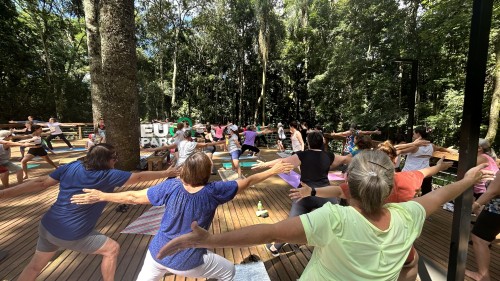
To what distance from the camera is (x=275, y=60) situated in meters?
28.6

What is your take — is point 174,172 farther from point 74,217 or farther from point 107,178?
point 74,217

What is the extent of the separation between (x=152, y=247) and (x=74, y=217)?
0.89 meters

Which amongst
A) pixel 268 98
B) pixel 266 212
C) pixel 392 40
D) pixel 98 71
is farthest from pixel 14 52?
pixel 392 40

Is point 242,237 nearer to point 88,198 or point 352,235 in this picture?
point 352,235

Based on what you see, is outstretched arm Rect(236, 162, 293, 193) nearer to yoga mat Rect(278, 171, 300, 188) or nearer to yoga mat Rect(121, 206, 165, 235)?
yoga mat Rect(121, 206, 165, 235)

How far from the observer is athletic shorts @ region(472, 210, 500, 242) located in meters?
2.75

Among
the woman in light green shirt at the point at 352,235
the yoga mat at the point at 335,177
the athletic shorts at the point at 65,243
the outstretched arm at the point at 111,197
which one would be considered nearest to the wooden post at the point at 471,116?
the woman in light green shirt at the point at 352,235

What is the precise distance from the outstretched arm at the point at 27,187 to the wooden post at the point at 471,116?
3.53 metres

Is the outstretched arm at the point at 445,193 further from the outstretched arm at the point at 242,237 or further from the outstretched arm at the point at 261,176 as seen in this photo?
the outstretched arm at the point at 261,176

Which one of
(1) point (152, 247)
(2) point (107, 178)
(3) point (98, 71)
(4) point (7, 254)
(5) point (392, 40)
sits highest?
(5) point (392, 40)

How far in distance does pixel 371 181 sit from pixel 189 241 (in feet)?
2.77

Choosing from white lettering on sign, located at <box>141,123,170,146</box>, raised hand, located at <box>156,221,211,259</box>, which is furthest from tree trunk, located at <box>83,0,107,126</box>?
raised hand, located at <box>156,221,211,259</box>

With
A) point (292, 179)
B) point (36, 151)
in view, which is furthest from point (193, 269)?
point (36, 151)

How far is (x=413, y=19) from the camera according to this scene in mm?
15531
